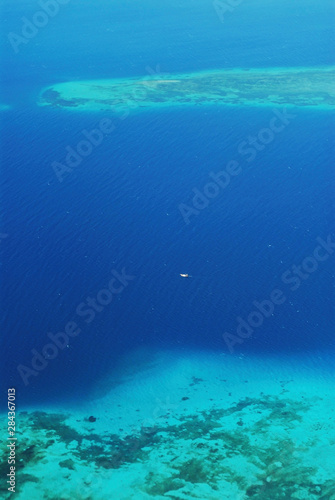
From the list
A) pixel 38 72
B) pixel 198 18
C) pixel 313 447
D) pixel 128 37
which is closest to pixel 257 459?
pixel 313 447

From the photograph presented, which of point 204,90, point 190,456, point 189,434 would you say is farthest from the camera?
point 204,90

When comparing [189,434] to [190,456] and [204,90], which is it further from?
[204,90]

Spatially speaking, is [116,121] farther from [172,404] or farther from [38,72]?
[172,404]

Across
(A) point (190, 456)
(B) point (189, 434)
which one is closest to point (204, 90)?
(B) point (189, 434)

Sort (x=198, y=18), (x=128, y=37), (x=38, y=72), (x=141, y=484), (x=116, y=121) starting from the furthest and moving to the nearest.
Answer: (x=198, y=18) → (x=128, y=37) → (x=38, y=72) → (x=116, y=121) → (x=141, y=484)

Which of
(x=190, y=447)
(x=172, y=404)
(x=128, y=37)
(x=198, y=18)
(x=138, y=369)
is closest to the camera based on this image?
(x=190, y=447)

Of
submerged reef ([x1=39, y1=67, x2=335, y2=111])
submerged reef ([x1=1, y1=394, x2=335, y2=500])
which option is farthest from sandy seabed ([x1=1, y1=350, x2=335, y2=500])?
submerged reef ([x1=39, y1=67, x2=335, y2=111])

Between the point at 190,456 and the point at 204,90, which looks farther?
the point at 204,90
